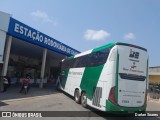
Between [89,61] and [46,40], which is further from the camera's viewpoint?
[46,40]

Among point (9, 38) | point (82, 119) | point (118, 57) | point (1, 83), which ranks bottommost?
point (82, 119)

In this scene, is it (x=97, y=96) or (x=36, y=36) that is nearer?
(x=97, y=96)

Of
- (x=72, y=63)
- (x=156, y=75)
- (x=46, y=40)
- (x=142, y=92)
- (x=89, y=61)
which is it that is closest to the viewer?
(x=142, y=92)

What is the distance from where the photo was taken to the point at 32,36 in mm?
20469

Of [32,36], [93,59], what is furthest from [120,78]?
[32,36]

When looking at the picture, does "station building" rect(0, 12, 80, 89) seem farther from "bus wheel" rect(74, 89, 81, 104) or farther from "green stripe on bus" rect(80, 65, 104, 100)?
"green stripe on bus" rect(80, 65, 104, 100)

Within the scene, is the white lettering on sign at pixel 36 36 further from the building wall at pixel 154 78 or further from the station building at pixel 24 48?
the building wall at pixel 154 78

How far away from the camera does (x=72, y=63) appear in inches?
734

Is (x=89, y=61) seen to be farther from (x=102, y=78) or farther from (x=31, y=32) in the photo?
(x=31, y=32)

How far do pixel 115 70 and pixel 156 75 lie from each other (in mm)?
31221

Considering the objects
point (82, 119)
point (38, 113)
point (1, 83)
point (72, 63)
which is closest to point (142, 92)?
point (82, 119)

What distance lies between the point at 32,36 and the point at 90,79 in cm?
972

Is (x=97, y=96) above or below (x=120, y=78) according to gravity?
below

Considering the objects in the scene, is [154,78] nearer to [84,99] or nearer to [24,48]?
[24,48]
